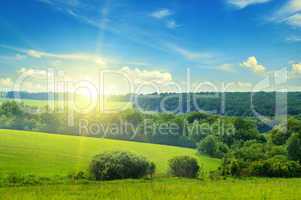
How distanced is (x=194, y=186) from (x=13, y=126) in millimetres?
11379

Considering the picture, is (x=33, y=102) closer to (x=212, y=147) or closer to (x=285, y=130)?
(x=212, y=147)

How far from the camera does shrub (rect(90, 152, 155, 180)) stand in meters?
13.1

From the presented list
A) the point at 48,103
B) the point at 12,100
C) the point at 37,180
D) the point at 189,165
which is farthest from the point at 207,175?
the point at 12,100

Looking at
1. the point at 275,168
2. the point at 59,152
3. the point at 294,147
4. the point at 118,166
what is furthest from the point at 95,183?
the point at 294,147

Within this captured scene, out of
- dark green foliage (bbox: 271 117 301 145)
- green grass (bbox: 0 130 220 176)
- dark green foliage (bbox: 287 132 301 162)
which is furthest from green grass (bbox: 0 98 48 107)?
dark green foliage (bbox: 287 132 301 162)

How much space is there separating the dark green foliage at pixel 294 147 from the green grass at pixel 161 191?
409 cm

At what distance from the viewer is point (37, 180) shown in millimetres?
12617

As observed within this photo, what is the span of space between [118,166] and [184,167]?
124 inches

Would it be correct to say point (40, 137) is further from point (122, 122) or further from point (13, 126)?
point (122, 122)

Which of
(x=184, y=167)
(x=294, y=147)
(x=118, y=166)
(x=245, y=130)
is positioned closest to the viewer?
(x=118, y=166)

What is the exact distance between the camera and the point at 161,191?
11.4 metres

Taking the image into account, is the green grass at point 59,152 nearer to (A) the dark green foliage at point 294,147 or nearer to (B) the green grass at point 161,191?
(B) the green grass at point 161,191

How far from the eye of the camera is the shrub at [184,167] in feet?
47.3

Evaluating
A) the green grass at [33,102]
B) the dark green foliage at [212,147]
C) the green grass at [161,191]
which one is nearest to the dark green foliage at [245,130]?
the dark green foliage at [212,147]
